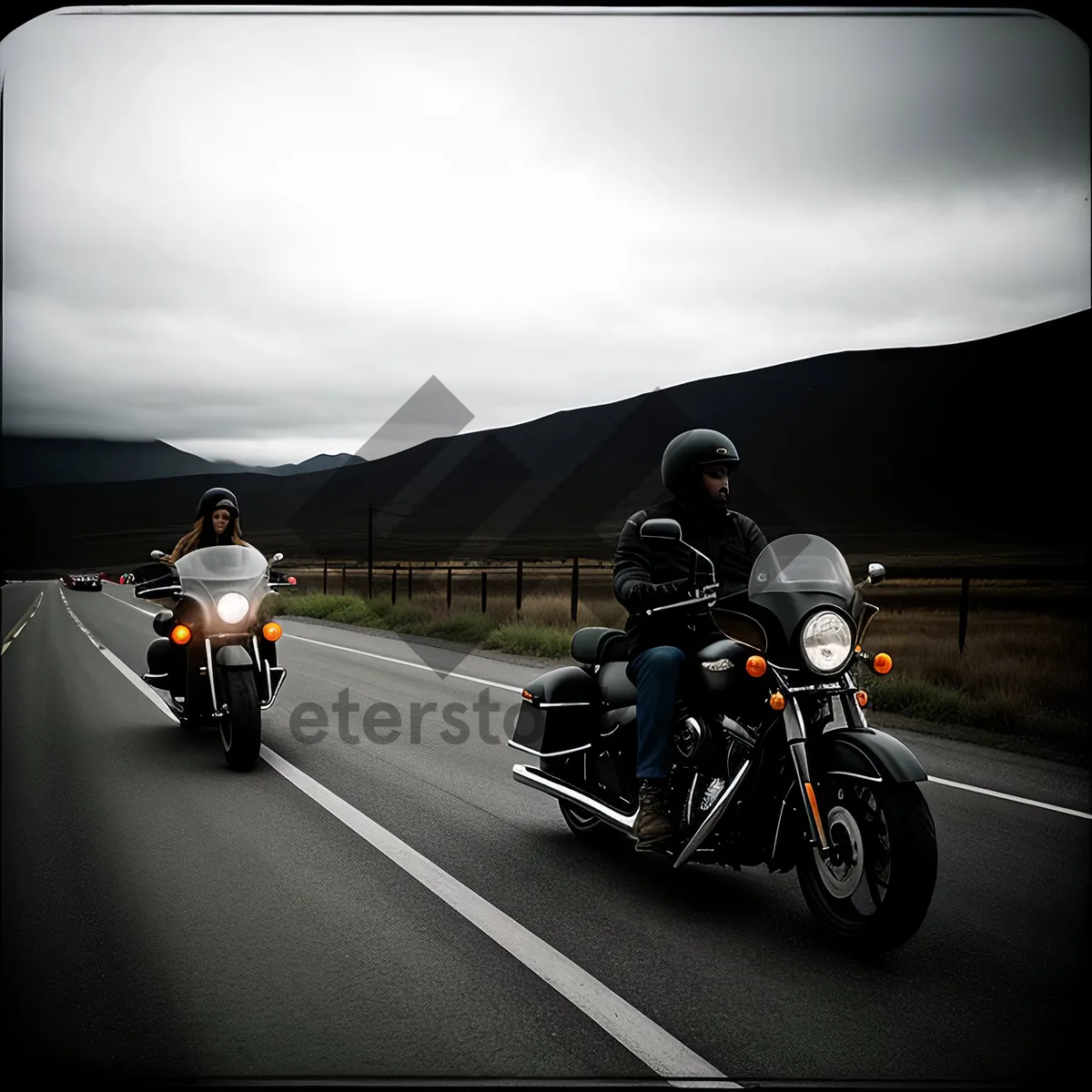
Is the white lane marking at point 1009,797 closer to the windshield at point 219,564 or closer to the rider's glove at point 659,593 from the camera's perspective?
the rider's glove at point 659,593

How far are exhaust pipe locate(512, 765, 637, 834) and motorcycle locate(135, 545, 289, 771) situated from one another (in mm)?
2509

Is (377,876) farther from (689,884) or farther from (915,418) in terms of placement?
(915,418)

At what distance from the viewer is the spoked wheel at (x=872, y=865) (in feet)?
11.6

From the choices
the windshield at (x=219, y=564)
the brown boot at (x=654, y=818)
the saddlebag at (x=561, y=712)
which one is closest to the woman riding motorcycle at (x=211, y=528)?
the windshield at (x=219, y=564)

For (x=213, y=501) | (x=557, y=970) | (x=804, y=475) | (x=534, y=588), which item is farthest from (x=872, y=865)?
(x=804, y=475)

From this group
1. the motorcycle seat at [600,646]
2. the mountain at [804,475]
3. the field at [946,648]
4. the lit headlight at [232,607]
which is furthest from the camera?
the mountain at [804,475]

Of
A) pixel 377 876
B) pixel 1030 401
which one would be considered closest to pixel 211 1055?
pixel 377 876

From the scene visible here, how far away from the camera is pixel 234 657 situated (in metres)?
7.36

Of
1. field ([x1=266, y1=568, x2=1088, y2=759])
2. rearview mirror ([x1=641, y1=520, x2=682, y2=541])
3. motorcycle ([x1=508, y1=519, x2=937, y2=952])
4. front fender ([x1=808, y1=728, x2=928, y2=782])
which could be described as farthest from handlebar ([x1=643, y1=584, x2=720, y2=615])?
field ([x1=266, y1=568, x2=1088, y2=759])

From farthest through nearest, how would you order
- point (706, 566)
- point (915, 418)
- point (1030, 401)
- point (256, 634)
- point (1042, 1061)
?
point (915, 418) → point (1030, 401) → point (256, 634) → point (706, 566) → point (1042, 1061)

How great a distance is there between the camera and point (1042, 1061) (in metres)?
3.04

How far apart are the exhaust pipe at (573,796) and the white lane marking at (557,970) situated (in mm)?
690

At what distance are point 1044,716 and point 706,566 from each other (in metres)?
6.08

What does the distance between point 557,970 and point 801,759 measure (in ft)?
4.03
